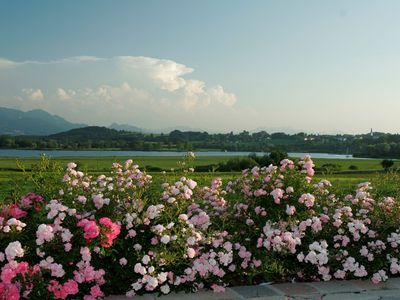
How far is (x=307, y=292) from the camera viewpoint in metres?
4.40

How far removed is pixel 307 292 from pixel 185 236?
1.30 meters

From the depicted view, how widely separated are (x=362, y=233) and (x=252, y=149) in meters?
86.1

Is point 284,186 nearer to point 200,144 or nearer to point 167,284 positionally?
point 167,284

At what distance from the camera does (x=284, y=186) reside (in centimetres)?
546

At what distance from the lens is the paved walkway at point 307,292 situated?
4.20 meters

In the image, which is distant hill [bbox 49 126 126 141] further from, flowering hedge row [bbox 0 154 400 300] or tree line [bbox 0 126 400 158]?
flowering hedge row [bbox 0 154 400 300]

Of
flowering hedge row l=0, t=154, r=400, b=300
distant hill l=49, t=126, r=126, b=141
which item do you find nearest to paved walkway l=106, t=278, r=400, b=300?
flowering hedge row l=0, t=154, r=400, b=300

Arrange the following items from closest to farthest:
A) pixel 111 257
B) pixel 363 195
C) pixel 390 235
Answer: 1. pixel 111 257
2. pixel 390 235
3. pixel 363 195

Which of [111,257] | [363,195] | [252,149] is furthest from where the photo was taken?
[252,149]

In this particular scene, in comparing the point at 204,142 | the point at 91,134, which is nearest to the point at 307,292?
the point at 91,134

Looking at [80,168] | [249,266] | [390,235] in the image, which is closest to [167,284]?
[249,266]

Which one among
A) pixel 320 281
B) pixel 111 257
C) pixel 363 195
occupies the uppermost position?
pixel 363 195

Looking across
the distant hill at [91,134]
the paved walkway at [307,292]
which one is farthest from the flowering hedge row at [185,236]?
the distant hill at [91,134]

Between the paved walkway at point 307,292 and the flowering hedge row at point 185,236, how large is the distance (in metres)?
0.10
